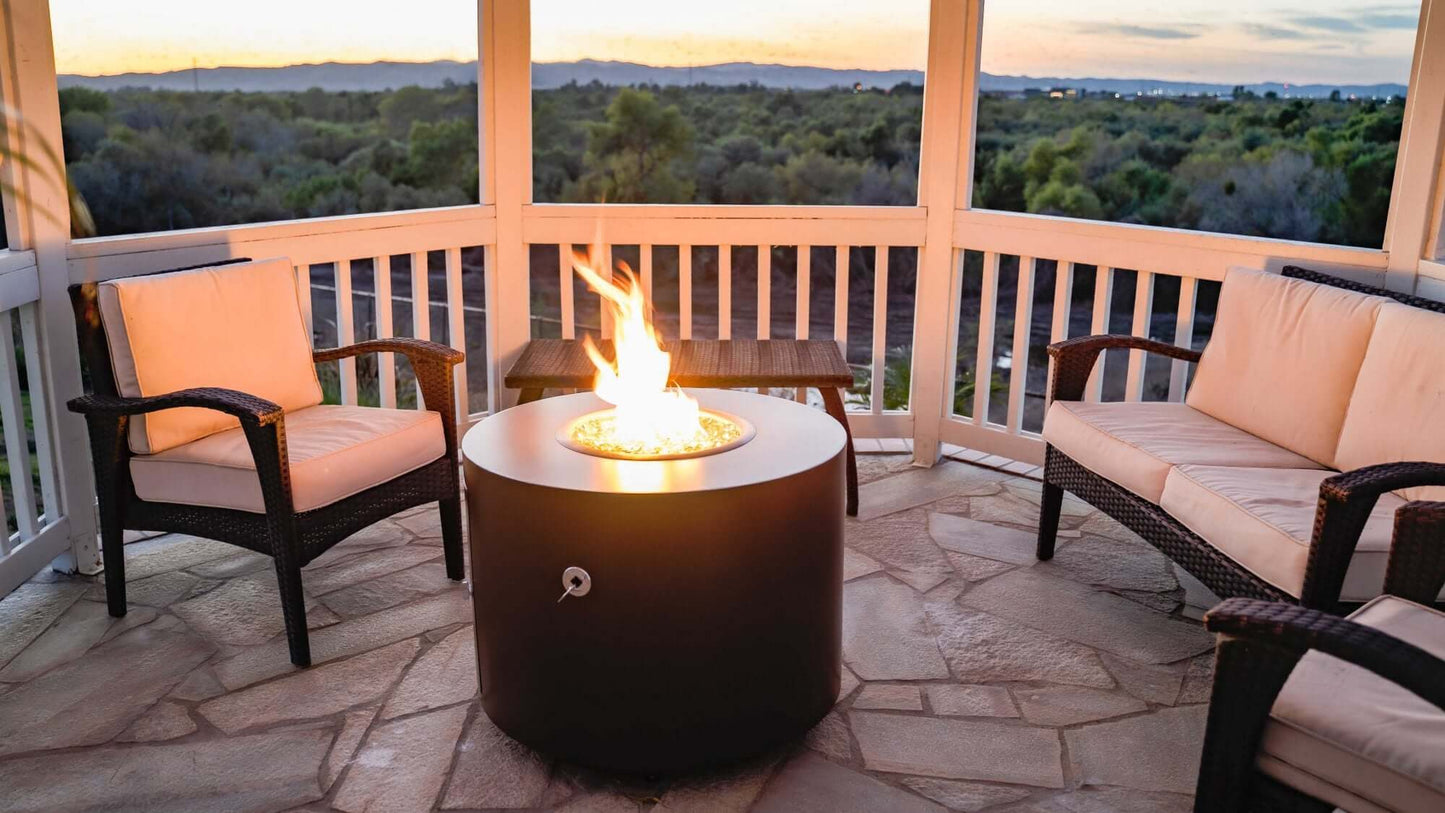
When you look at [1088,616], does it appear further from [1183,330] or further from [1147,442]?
[1183,330]

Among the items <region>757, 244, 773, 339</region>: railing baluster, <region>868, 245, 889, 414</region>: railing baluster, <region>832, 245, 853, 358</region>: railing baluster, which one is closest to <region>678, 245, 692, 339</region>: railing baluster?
<region>757, 244, 773, 339</region>: railing baluster

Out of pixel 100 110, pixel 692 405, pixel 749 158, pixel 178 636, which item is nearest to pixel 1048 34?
pixel 749 158

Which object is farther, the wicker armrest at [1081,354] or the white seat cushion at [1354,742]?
the wicker armrest at [1081,354]

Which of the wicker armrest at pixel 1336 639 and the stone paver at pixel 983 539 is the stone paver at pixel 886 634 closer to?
the stone paver at pixel 983 539

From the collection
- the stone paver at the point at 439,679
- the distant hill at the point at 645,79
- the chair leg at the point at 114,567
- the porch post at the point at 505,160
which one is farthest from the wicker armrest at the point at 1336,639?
the distant hill at the point at 645,79

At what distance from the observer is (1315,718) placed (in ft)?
5.40

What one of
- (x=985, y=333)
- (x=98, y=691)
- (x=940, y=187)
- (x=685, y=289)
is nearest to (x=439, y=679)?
(x=98, y=691)

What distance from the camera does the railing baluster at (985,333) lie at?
13.7 feet

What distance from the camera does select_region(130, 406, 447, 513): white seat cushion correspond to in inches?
108

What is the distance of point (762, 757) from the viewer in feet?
7.84

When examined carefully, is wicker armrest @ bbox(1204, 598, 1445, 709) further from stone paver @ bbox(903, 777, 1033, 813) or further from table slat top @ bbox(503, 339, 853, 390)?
table slat top @ bbox(503, 339, 853, 390)

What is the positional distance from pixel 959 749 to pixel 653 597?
760mm

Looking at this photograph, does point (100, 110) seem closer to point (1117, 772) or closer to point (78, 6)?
point (78, 6)

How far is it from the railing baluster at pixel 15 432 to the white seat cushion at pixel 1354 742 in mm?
2971
